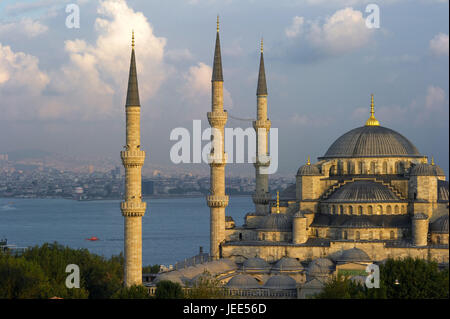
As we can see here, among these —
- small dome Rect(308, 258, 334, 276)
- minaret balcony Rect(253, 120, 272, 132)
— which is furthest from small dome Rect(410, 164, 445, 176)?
minaret balcony Rect(253, 120, 272, 132)

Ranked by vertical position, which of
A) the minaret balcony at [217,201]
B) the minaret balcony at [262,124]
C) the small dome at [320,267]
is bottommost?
the small dome at [320,267]

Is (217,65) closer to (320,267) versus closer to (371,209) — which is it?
(371,209)

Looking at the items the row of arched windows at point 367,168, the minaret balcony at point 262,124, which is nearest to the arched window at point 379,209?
the row of arched windows at point 367,168

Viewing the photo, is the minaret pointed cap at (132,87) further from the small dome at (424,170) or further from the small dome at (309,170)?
the small dome at (424,170)

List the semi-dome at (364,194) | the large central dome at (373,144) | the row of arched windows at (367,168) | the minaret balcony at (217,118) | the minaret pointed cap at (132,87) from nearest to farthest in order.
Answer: the minaret pointed cap at (132,87) → the semi-dome at (364,194) → the minaret balcony at (217,118) → the row of arched windows at (367,168) → the large central dome at (373,144)

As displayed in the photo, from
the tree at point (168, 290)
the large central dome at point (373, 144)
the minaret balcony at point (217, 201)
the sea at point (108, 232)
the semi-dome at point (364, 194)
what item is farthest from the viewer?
the sea at point (108, 232)

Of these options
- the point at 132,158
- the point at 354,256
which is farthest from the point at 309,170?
the point at 132,158
